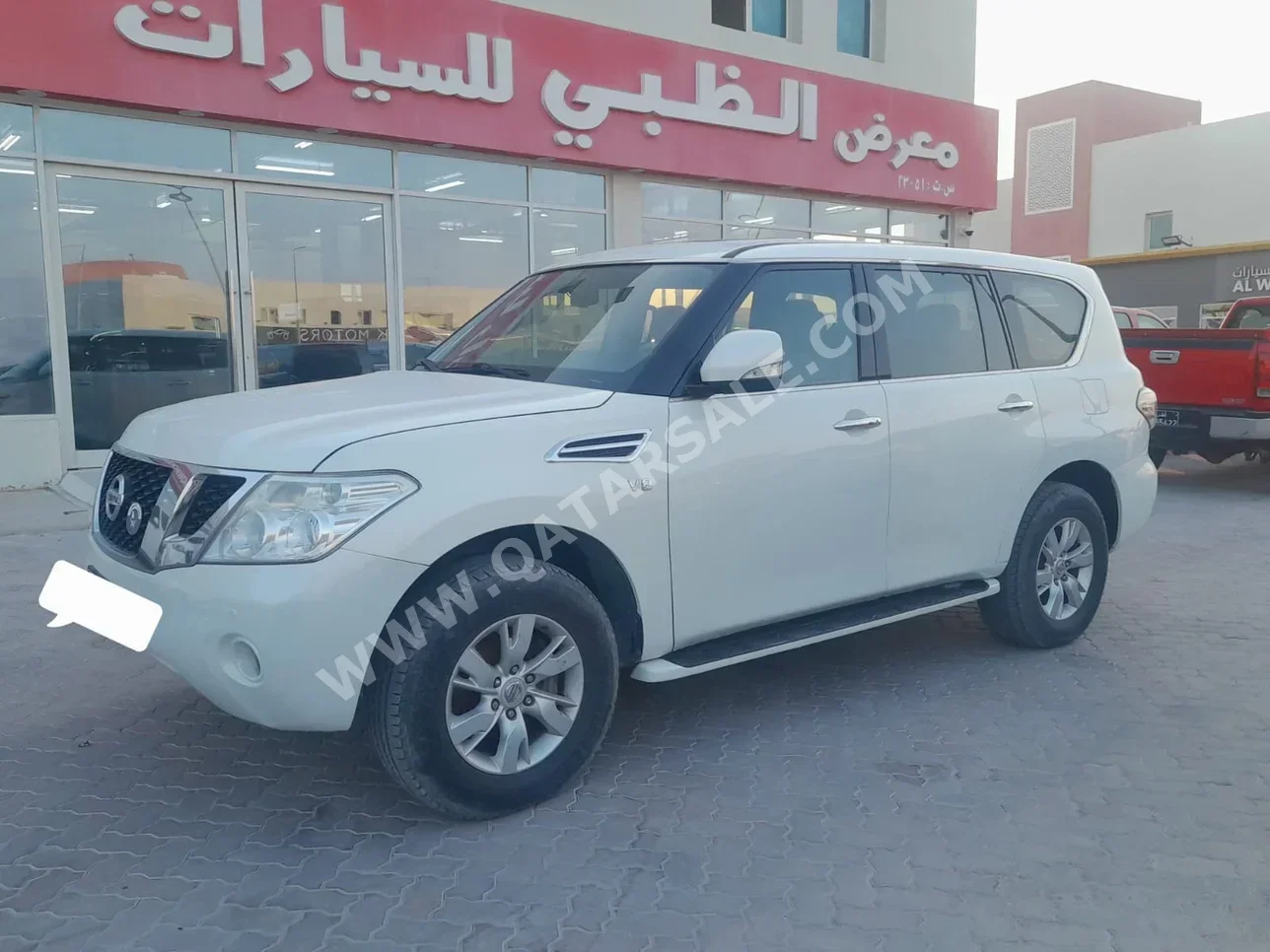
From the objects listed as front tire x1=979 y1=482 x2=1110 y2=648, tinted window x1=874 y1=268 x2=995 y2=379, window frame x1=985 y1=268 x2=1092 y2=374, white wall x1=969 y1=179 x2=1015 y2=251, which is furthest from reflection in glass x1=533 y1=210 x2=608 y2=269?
white wall x1=969 y1=179 x2=1015 y2=251

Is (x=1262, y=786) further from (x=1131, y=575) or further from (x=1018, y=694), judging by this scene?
(x=1131, y=575)

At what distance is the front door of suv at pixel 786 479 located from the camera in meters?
3.61

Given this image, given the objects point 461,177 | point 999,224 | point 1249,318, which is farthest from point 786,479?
point 999,224

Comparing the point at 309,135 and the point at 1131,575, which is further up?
the point at 309,135

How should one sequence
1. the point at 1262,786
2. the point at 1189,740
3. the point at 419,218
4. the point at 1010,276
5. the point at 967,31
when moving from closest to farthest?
the point at 1262,786 < the point at 1189,740 < the point at 1010,276 < the point at 419,218 < the point at 967,31

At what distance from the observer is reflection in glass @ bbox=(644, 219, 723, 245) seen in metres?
12.9

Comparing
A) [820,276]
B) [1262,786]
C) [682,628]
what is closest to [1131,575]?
[1262,786]

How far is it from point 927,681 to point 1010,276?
198 cm

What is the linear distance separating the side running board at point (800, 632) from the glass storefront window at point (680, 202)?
358 inches

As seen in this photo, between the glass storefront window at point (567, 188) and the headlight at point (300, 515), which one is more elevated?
the glass storefront window at point (567, 188)

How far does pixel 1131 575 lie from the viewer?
267 inches

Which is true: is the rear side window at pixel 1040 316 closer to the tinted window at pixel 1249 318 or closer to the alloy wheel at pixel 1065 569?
the alloy wheel at pixel 1065 569

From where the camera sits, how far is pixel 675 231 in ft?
43.2

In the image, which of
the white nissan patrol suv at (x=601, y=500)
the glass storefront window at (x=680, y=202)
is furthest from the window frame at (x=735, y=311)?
the glass storefront window at (x=680, y=202)
